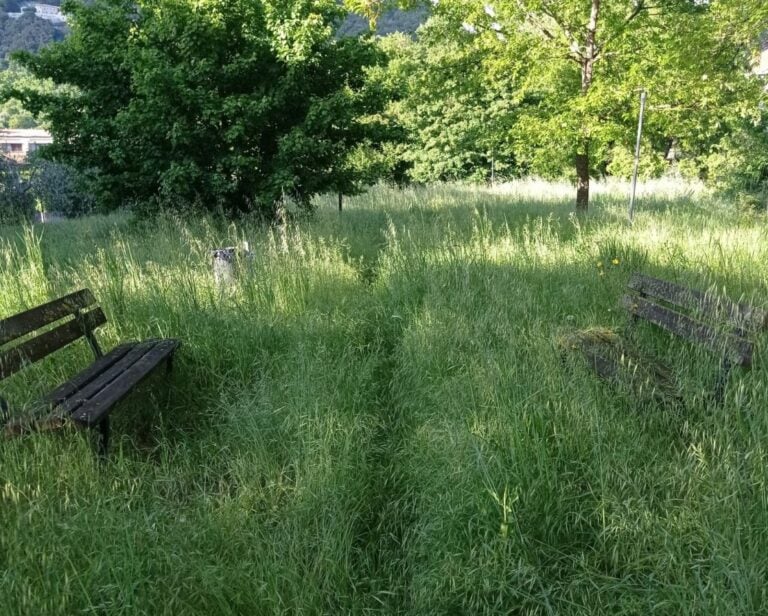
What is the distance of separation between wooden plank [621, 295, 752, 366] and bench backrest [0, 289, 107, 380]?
151 inches

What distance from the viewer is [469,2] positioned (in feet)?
31.1

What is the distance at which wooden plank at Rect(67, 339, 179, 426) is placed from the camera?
9.65ft

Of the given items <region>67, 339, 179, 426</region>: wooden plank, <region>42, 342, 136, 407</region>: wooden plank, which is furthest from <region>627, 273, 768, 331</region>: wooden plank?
<region>42, 342, 136, 407</region>: wooden plank

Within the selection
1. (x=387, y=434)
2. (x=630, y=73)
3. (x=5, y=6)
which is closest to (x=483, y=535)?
(x=387, y=434)

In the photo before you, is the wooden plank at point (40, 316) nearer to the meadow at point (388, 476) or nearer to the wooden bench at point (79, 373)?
the wooden bench at point (79, 373)

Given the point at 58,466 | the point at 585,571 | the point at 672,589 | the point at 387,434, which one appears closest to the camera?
the point at 672,589

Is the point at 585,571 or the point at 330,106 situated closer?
the point at 585,571

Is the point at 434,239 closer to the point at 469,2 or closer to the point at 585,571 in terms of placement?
the point at 469,2

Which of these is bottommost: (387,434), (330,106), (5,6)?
(387,434)

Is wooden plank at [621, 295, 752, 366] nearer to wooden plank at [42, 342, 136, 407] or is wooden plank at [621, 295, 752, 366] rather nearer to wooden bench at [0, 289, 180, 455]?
wooden bench at [0, 289, 180, 455]

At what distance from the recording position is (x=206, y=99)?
28.1 feet

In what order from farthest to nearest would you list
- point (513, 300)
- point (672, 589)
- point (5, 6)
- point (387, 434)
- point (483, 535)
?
1. point (5, 6)
2. point (513, 300)
3. point (387, 434)
4. point (483, 535)
5. point (672, 589)

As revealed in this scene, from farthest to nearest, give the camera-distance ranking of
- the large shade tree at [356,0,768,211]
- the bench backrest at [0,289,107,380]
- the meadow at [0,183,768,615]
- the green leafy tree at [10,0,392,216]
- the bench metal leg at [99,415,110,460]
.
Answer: the large shade tree at [356,0,768,211], the green leafy tree at [10,0,392,216], the bench backrest at [0,289,107,380], the bench metal leg at [99,415,110,460], the meadow at [0,183,768,615]

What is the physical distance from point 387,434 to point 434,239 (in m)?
4.45
